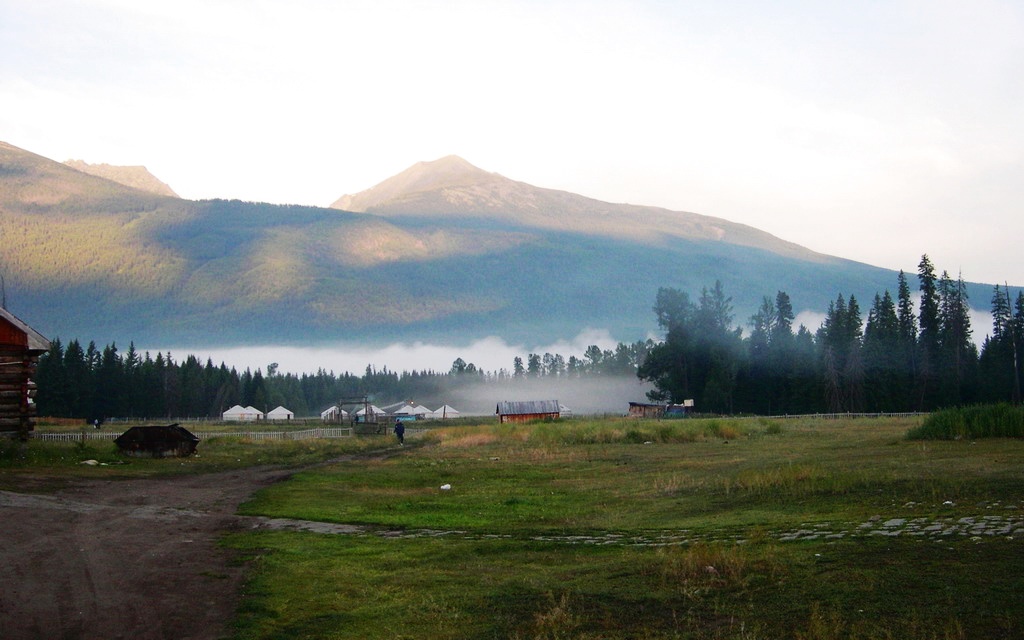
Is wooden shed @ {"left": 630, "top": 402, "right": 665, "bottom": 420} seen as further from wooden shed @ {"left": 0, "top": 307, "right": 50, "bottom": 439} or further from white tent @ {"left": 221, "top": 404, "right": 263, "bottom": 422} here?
wooden shed @ {"left": 0, "top": 307, "right": 50, "bottom": 439}

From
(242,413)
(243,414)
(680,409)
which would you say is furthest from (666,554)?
(242,413)

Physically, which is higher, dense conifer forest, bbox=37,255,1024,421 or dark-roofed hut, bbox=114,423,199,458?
dense conifer forest, bbox=37,255,1024,421

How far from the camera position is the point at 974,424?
107ft

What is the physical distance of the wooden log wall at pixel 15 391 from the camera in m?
34.2

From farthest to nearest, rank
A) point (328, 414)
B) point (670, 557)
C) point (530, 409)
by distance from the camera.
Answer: point (328, 414) < point (530, 409) < point (670, 557)

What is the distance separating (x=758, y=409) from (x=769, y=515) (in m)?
104

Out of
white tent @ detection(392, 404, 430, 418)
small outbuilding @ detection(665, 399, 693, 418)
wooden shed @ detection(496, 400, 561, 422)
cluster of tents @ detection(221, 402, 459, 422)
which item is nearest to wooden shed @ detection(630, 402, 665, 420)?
small outbuilding @ detection(665, 399, 693, 418)

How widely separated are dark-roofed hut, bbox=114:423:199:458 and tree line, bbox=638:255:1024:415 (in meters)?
80.9

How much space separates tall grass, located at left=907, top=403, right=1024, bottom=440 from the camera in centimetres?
3098

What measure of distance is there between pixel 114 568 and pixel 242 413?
161380 millimetres

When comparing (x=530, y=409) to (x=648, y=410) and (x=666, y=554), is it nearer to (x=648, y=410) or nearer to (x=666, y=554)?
(x=648, y=410)

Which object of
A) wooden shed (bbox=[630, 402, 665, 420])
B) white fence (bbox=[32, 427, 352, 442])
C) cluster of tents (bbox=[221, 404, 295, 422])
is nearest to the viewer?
white fence (bbox=[32, 427, 352, 442])

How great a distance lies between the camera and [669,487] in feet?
78.2

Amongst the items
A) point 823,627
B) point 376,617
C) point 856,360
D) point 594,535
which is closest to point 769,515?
point 594,535
